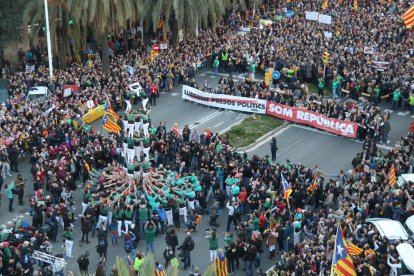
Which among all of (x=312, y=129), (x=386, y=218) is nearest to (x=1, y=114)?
(x=312, y=129)

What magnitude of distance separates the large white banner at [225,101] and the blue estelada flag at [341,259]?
21529 millimetres

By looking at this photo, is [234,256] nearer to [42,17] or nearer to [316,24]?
[42,17]

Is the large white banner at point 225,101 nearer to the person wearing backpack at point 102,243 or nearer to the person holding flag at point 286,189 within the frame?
the person holding flag at point 286,189

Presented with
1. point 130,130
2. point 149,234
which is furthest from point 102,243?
point 130,130

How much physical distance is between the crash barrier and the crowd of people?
0.53m

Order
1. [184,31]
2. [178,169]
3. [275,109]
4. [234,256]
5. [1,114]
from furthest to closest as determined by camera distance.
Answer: [184,31] < [275,109] < [1,114] < [178,169] < [234,256]

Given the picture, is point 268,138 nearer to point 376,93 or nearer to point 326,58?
point 376,93

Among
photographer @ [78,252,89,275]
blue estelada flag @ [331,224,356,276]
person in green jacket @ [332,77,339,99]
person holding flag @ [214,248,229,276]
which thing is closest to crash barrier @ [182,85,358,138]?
person in green jacket @ [332,77,339,99]

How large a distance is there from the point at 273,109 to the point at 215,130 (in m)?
3.52

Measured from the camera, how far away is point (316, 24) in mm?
56969

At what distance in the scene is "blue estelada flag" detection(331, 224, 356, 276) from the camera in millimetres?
26750

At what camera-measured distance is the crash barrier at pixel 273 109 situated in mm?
44938

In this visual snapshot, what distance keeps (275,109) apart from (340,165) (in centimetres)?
653

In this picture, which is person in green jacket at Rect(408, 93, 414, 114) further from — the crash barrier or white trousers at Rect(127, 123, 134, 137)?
white trousers at Rect(127, 123, 134, 137)
